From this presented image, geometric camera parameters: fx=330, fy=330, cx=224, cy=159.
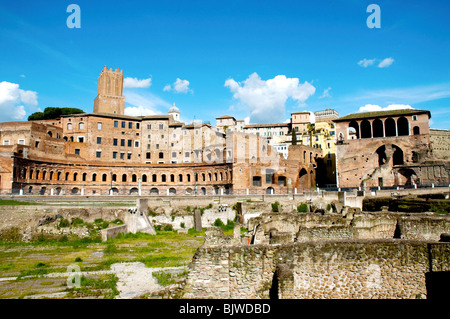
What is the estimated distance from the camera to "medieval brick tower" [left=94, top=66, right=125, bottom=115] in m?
75.8

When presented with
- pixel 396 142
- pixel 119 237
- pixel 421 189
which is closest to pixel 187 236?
pixel 119 237

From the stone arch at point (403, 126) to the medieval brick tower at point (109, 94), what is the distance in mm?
59484

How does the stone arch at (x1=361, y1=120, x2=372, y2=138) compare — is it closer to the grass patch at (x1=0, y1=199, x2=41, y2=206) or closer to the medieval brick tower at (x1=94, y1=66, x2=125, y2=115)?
the medieval brick tower at (x1=94, y1=66, x2=125, y2=115)

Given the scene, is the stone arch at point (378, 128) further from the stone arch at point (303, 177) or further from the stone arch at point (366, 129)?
the stone arch at point (303, 177)

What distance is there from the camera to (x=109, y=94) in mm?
76688

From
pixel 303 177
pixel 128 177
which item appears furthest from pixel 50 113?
pixel 303 177

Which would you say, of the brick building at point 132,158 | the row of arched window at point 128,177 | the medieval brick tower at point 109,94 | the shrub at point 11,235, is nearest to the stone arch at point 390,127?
the brick building at point 132,158

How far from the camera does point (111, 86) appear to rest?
77.3m

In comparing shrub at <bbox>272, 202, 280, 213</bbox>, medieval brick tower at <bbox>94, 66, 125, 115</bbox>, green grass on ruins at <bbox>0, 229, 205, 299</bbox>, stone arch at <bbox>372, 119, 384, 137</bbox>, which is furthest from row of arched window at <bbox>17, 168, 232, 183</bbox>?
stone arch at <bbox>372, 119, 384, 137</bbox>

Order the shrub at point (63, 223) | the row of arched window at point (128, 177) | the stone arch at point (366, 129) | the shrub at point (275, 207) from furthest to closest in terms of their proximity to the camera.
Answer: the stone arch at point (366, 129) < the row of arched window at point (128, 177) < the shrub at point (275, 207) < the shrub at point (63, 223)

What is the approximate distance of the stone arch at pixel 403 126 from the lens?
60594 millimetres
